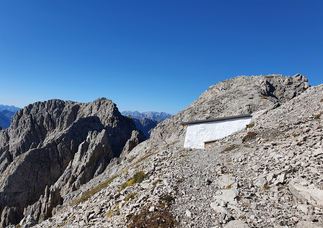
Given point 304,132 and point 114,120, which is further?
point 114,120

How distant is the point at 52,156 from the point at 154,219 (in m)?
101

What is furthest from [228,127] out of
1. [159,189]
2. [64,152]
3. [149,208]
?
[64,152]

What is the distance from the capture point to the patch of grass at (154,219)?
433 inches

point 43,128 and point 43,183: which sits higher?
point 43,128

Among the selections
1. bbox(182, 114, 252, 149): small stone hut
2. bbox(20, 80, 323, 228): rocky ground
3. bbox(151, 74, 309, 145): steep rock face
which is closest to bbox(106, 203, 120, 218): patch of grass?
bbox(20, 80, 323, 228): rocky ground

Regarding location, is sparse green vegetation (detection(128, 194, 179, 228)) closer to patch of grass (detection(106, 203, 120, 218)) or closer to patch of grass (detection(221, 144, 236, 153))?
patch of grass (detection(106, 203, 120, 218))

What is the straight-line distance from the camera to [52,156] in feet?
310

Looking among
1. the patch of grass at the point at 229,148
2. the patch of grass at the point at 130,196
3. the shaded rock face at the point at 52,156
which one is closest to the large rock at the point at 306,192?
the patch of grass at the point at 229,148

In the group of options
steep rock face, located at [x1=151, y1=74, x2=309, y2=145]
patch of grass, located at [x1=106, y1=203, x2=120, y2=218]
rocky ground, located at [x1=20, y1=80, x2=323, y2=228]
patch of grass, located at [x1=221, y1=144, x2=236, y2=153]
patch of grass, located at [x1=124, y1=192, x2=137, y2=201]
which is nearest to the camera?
rocky ground, located at [x1=20, y1=80, x2=323, y2=228]

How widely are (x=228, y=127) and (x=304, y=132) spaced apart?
13683 mm

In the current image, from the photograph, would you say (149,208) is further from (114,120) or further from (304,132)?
(114,120)

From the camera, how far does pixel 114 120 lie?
5704 inches

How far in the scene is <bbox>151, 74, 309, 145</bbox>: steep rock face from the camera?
171 feet

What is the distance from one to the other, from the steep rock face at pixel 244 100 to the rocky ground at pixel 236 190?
31686 millimetres
